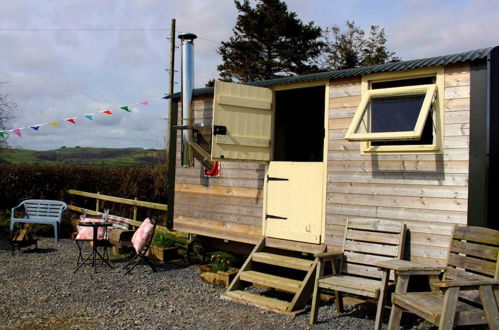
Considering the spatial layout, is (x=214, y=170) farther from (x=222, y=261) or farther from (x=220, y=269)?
(x=220, y=269)

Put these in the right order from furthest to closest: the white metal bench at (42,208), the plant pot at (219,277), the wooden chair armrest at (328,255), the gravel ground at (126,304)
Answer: the white metal bench at (42,208), the plant pot at (219,277), the wooden chair armrest at (328,255), the gravel ground at (126,304)

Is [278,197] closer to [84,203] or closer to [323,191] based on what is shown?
[323,191]

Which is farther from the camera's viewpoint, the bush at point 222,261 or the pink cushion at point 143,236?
the pink cushion at point 143,236

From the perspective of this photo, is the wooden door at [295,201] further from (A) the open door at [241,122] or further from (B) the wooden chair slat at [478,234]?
(B) the wooden chair slat at [478,234]

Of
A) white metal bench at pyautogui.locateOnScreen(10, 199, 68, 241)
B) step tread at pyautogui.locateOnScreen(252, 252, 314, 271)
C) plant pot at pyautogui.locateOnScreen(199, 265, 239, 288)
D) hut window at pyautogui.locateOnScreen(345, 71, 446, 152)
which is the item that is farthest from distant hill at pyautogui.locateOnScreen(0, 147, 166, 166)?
hut window at pyautogui.locateOnScreen(345, 71, 446, 152)

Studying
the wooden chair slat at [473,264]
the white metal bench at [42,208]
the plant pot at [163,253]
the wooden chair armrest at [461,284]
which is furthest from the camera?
the white metal bench at [42,208]

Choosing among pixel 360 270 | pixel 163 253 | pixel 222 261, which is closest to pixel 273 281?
pixel 360 270

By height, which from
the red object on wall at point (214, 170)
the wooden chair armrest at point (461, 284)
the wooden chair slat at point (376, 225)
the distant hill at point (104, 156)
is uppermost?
the distant hill at point (104, 156)

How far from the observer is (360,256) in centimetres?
526

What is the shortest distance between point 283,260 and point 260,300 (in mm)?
649

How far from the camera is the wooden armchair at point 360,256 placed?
4867mm

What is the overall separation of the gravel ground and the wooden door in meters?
1.01

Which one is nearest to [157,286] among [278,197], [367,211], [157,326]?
[157,326]

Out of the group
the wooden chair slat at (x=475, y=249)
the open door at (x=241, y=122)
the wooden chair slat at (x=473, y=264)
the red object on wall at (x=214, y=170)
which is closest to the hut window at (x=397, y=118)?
the wooden chair slat at (x=475, y=249)
